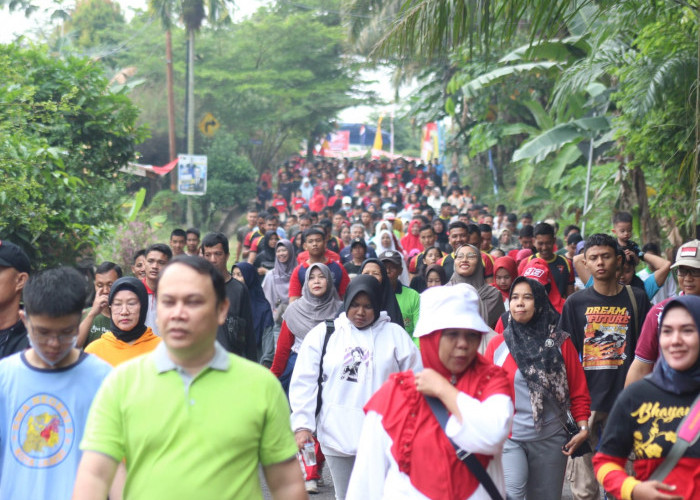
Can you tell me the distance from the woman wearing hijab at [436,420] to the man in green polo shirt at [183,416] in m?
0.75

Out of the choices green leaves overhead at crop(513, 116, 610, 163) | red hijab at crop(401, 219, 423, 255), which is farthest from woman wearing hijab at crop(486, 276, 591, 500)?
green leaves overhead at crop(513, 116, 610, 163)

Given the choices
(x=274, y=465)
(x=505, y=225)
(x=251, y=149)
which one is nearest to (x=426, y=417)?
(x=274, y=465)

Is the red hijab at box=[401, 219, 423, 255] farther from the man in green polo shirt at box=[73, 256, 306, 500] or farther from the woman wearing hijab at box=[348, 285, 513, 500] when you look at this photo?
the man in green polo shirt at box=[73, 256, 306, 500]

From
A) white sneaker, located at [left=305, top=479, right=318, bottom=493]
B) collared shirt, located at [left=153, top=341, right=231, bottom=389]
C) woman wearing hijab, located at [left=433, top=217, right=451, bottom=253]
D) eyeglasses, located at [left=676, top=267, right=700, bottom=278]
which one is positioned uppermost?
woman wearing hijab, located at [left=433, top=217, right=451, bottom=253]

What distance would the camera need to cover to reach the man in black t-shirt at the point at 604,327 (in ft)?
21.6

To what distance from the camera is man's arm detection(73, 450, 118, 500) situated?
9.82 ft

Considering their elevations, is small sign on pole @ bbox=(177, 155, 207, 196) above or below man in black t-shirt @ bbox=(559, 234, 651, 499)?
above

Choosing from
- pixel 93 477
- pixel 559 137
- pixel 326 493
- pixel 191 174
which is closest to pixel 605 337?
pixel 326 493

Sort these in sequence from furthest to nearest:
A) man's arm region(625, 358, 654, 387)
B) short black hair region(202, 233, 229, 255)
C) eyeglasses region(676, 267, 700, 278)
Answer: short black hair region(202, 233, 229, 255), eyeglasses region(676, 267, 700, 278), man's arm region(625, 358, 654, 387)

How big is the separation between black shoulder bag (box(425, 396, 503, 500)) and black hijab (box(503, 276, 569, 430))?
1928mm

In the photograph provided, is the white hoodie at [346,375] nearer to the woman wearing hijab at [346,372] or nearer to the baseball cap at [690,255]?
the woman wearing hijab at [346,372]

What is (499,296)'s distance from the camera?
8.70 metres

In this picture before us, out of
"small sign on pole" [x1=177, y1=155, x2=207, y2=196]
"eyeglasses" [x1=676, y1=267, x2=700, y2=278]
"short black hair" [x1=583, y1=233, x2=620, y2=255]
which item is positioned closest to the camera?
"eyeglasses" [x1=676, y1=267, x2=700, y2=278]

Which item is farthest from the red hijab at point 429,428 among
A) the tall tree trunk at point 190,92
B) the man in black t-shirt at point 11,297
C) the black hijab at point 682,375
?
the tall tree trunk at point 190,92
